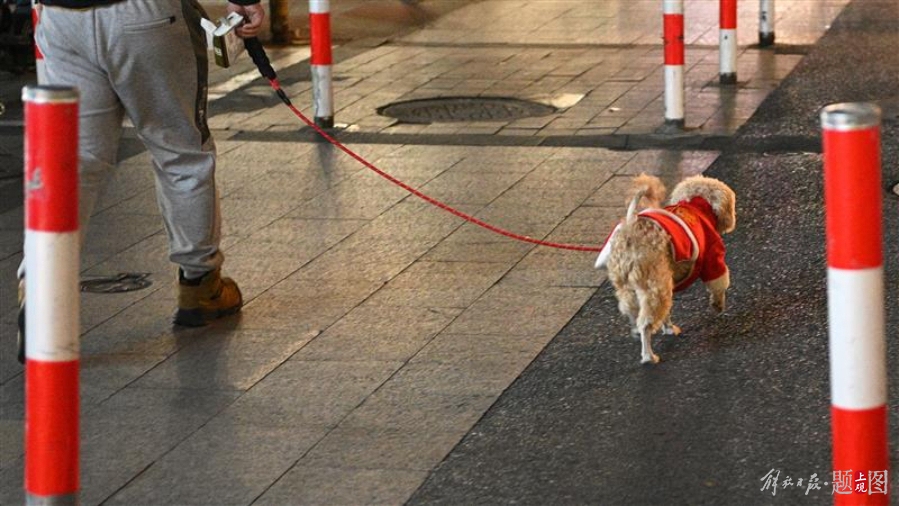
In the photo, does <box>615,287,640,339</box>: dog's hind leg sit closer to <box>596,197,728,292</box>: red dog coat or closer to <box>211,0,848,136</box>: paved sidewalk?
<box>596,197,728,292</box>: red dog coat

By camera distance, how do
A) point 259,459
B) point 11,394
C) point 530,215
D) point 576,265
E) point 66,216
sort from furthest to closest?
point 530,215, point 576,265, point 11,394, point 259,459, point 66,216

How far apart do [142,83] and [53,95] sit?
2.48m

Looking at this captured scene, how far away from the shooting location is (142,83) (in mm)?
5719

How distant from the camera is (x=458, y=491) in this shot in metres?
4.42

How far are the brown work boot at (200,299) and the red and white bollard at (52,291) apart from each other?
8.46 feet

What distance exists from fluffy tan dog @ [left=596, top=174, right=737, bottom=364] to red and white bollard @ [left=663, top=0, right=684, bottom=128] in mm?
4180

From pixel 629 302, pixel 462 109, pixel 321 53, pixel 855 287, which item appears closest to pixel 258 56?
pixel 629 302

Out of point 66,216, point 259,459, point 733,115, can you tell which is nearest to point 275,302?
point 259,459

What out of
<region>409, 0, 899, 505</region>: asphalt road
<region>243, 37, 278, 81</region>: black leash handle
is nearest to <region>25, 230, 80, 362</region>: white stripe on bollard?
<region>409, 0, 899, 505</region>: asphalt road

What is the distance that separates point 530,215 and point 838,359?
4598 mm

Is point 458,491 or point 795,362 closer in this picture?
point 458,491

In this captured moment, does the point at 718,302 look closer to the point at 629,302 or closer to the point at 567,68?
the point at 629,302

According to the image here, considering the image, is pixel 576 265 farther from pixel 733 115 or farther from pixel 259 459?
pixel 733 115

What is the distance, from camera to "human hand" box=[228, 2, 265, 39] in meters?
6.21
